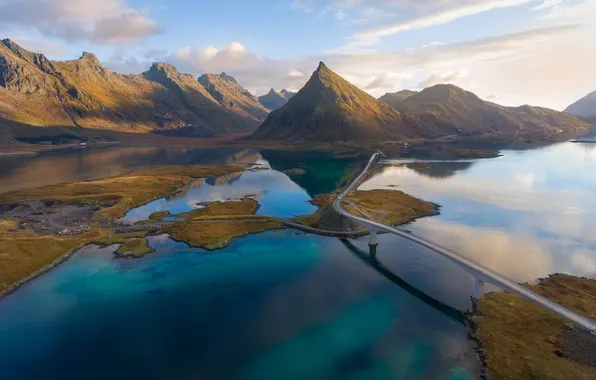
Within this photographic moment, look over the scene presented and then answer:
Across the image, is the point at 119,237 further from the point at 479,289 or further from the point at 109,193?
the point at 479,289

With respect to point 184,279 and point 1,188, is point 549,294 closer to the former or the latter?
point 184,279

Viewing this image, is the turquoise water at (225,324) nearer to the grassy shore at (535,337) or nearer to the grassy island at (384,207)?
the grassy shore at (535,337)

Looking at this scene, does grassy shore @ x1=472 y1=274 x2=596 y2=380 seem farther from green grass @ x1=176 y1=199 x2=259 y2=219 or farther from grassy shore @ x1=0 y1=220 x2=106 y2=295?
grassy shore @ x1=0 y1=220 x2=106 y2=295

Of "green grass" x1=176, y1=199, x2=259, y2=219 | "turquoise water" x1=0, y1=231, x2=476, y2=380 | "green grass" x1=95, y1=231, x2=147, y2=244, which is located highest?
"green grass" x1=176, y1=199, x2=259, y2=219

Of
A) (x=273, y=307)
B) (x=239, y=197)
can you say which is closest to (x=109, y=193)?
(x=239, y=197)

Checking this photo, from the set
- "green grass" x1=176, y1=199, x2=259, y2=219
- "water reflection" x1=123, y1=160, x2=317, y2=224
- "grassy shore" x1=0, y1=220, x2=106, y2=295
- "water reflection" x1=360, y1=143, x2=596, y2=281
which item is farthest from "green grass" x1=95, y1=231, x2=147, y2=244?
"water reflection" x1=360, y1=143, x2=596, y2=281

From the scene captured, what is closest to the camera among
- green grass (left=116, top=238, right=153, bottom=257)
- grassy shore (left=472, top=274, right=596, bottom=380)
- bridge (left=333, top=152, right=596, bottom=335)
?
grassy shore (left=472, top=274, right=596, bottom=380)

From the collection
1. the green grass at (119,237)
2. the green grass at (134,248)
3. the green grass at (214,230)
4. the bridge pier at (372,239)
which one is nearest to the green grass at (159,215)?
the green grass at (214,230)
